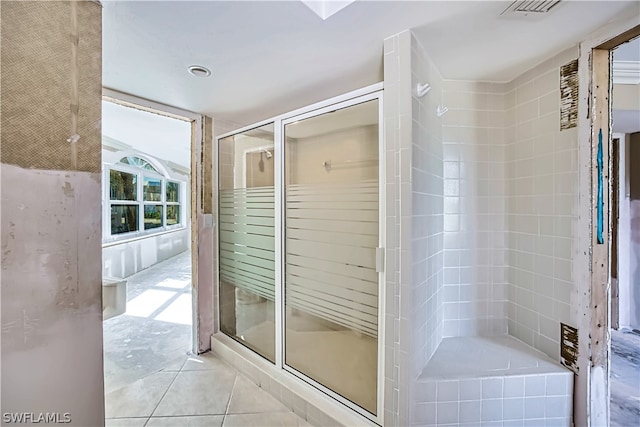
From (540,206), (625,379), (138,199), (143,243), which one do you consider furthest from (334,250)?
(138,199)

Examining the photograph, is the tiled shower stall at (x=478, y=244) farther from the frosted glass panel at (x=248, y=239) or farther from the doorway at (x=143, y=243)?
the doorway at (x=143, y=243)

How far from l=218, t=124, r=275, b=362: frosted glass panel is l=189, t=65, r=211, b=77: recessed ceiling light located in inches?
22.8

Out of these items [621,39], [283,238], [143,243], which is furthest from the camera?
[143,243]

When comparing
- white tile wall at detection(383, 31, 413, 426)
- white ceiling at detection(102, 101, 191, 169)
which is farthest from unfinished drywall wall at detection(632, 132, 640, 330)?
white ceiling at detection(102, 101, 191, 169)

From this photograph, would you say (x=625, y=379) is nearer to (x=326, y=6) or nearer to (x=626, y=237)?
(x=626, y=237)

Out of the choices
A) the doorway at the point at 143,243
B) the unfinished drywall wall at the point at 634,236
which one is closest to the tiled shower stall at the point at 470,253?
the doorway at the point at 143,243

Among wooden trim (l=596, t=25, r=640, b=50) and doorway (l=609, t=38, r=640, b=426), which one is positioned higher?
wooden trim (l=596, t=25, r=640, b=50)

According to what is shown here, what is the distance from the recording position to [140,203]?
246 inches

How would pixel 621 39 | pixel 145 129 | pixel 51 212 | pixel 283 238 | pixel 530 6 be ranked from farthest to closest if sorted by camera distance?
1. pixel 145 129
2. pixel 283 238
3. pixel 621 39
4. pixel 530 6
5. pixel 51 212

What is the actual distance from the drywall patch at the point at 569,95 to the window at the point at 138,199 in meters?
6.43

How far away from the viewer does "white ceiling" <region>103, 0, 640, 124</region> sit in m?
1.17

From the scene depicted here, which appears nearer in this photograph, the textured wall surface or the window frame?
the textured wall surface

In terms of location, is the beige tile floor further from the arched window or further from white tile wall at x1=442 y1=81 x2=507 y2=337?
the arched window

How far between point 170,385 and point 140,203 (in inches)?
213
